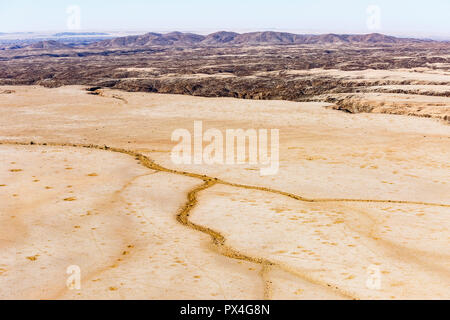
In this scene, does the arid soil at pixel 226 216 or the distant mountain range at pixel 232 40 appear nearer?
the arid soil at pixel 226 216

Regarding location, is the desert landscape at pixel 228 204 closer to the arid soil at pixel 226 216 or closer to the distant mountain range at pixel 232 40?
the arid soil at pixel 226 216

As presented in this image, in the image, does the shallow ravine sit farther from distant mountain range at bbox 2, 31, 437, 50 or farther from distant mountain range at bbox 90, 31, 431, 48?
distant mountain range at bbox 90, 31, 431, 48

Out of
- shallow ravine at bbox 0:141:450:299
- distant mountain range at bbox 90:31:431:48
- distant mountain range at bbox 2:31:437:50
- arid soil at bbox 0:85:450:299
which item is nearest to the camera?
arid soil at bbox 0:85:450:299

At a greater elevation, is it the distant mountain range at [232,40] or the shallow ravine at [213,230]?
the distant mountain range at [232,40]

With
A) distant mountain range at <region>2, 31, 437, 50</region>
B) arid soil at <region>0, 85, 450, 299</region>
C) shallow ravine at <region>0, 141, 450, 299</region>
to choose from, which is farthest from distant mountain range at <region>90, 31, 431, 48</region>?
shallow ravine at <region>0, 141, 450, 299</region>

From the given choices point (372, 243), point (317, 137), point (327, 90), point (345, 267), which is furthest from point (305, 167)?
point (327, 90)

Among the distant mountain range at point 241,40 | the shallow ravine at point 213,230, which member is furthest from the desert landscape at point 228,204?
the distant mountain range at point 241,40
